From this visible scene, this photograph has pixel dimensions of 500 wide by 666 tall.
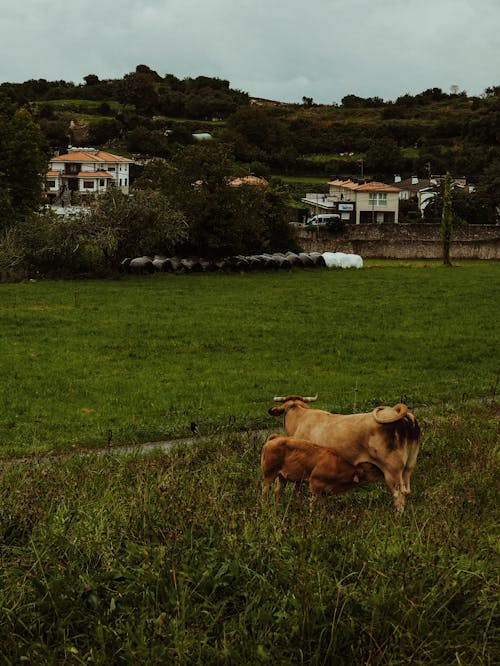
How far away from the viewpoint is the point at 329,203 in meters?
94.6

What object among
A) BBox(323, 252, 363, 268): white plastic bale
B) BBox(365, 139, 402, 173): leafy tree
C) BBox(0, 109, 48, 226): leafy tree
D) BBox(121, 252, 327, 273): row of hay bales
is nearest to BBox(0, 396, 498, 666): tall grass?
BBox(121, 252, 327, 273): row of hay bales

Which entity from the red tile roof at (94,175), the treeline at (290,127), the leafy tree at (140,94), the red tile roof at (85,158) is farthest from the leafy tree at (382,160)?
the leafy tree at (140,94)

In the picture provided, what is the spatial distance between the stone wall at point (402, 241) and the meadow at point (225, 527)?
43425 mm

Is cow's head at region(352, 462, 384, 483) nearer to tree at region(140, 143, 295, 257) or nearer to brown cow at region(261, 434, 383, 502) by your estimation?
brown cow at region(261, 434, 383, 502)

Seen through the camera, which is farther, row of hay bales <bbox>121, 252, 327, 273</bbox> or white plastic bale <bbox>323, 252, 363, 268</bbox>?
white plastic bale <bbox>323, 252, 363, 268</bbox>

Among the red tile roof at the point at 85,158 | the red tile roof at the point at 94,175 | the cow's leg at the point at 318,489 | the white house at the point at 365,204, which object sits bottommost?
the cow's leg at the point at 318,489

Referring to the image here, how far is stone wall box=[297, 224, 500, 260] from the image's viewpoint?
63244 mm

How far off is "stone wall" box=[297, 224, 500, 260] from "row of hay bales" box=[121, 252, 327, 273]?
11889 mm

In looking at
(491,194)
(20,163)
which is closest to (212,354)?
(20,163)

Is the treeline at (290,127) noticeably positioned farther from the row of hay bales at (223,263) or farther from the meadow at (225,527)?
the meadow at (225,527)

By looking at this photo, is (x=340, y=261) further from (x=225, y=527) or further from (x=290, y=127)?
(x=290, y=127)

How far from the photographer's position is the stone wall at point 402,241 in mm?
63244

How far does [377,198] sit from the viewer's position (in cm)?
9369

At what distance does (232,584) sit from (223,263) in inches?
1681
